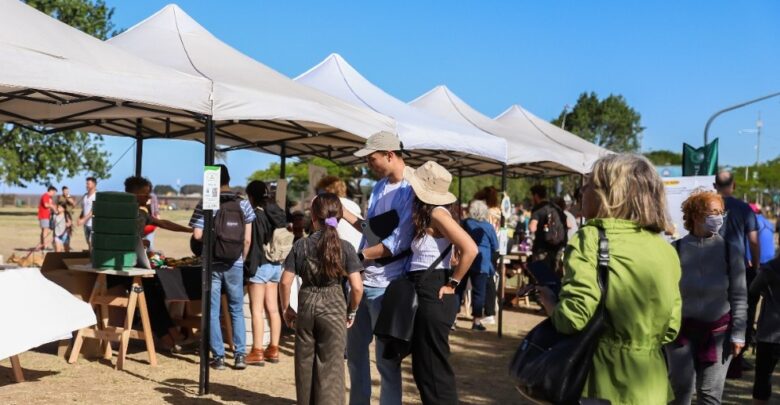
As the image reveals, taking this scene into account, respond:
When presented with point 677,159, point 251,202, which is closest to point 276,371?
point 251,202

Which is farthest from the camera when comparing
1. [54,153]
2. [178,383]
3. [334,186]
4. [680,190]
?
[54,153]

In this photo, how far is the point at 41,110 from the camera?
28.1 feet

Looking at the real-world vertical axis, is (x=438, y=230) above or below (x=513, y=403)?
above

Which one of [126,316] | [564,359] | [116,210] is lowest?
[126,316]

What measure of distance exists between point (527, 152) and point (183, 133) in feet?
13.9

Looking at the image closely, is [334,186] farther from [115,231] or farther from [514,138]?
[514,138]

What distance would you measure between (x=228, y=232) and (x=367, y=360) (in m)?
2.51

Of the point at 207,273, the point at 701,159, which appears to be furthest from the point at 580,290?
the point at 701,159

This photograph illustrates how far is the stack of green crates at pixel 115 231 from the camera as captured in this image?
728 centimetres

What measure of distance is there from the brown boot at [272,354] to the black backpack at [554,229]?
190 inches

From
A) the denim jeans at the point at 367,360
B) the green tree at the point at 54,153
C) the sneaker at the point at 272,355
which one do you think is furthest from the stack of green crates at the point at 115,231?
the green tree at the point at 54,153

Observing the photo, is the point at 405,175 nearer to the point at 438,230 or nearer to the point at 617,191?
the point at 438,230

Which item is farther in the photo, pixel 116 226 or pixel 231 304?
pixel 231 304

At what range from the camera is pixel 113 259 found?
289 inches
